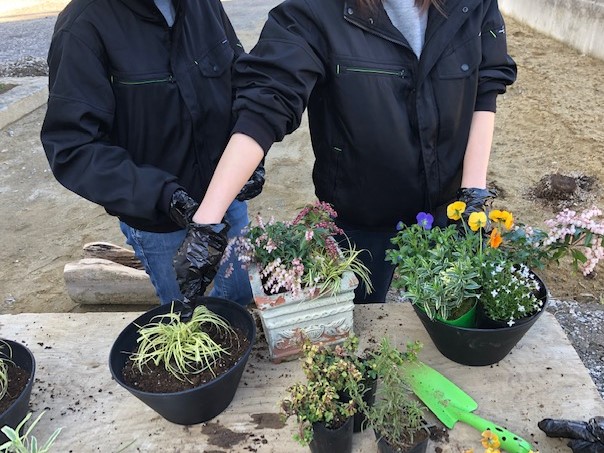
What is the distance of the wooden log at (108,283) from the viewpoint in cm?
287

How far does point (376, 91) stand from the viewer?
150cm

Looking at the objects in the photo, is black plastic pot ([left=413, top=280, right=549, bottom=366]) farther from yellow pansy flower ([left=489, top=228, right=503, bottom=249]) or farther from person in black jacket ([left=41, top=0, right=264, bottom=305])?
person in black jacket ([left=41, top=0, right=264, bottom=305])

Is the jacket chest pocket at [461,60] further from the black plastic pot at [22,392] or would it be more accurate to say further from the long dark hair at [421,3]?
the black plastic pot at [22,392]

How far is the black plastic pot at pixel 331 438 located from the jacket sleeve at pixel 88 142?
2.35ft

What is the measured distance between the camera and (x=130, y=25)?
1.53 meters

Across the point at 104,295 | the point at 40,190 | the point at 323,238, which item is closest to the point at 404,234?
the point at 323,238

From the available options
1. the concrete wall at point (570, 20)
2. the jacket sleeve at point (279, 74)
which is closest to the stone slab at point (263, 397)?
the jacket sleeve at point (279, 74)

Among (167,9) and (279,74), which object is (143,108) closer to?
(167,9)

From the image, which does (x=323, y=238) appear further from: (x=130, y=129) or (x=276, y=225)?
(x=130, y=129)

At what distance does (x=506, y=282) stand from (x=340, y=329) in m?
0.46

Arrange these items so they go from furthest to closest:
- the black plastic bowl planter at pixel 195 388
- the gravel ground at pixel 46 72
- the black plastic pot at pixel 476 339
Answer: the gravel ground at pixel 46 72, the black plastic pot at pixel 476 339, the black plastic bowl planter at pixel 195 388

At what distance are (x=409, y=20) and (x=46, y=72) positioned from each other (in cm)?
726

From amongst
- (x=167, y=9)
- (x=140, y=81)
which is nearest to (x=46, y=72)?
(x=167, y=9)

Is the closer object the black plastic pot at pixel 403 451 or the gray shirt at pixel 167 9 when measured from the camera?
the black plastic pot at pixel 403 451
